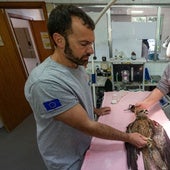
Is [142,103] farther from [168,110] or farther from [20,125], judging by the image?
[20,125]

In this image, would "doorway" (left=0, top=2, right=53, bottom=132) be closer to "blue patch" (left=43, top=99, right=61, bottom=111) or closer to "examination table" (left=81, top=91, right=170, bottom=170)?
"examination table" (left=81, top=91, right=170, bottom=170)

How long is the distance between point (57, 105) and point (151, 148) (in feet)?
1.86

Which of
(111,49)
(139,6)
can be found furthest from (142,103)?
(139,6)

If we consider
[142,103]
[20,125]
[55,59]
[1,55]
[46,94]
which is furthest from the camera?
[20,125]

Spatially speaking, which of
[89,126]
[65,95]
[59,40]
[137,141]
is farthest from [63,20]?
[137,141]

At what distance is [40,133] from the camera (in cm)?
89

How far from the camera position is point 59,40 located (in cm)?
75

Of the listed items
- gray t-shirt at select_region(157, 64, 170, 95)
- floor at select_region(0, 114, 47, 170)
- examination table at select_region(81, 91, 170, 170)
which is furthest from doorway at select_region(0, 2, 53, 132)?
gray t-shirt at select_region(157, 64, 170, 95)

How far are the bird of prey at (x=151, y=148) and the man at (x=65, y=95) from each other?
1.9 inches

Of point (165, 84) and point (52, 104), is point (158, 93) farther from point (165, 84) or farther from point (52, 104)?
point (52, 104)

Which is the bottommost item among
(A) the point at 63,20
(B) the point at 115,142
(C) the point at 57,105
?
(B) the point at 115,142

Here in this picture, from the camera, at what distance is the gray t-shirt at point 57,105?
72cm

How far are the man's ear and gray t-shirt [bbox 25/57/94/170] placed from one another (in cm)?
10

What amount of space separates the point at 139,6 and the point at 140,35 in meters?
0.46
